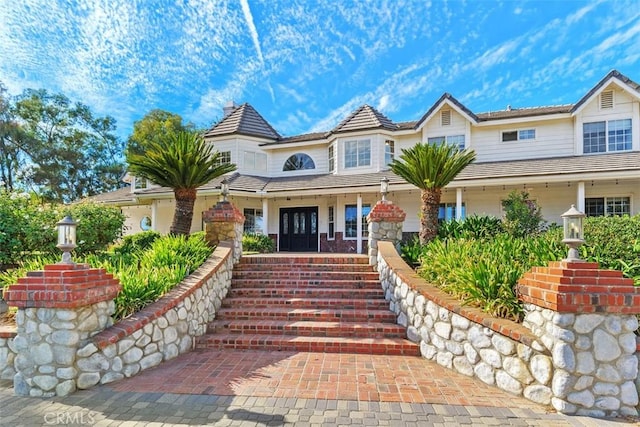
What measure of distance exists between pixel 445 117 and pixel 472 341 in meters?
12.5

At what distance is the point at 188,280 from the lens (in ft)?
18.7

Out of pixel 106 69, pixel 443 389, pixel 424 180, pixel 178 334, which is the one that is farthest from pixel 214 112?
pixel 443 389

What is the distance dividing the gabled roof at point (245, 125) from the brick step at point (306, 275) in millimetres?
10656

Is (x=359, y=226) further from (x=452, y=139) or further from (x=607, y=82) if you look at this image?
(x=607, y=82)

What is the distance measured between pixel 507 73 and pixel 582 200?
6645mm

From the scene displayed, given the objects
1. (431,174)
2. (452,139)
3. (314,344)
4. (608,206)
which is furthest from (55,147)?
(608,206)

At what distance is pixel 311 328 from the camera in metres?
5.43

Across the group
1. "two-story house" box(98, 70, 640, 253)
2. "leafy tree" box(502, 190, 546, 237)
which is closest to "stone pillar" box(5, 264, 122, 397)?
"leafy tree" box(502, 190, 546, 237)

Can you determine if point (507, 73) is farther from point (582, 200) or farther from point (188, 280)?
point (188, 280)

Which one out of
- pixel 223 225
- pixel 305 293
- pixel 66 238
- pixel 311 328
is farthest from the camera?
pixel 223 225

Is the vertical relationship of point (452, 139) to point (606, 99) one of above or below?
below

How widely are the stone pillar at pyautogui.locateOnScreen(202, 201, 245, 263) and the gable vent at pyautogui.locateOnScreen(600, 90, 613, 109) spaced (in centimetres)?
1446

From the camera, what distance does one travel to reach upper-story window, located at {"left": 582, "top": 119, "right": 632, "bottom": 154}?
12430 millimetres

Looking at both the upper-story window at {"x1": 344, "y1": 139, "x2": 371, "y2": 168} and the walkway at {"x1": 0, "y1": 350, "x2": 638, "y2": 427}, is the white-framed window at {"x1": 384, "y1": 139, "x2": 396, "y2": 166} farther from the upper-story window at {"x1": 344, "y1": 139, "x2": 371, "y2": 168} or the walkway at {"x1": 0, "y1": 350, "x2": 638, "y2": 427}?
the walkway at {"x1": 0, "y1": 350, "x2": 638, "y2": 427}
